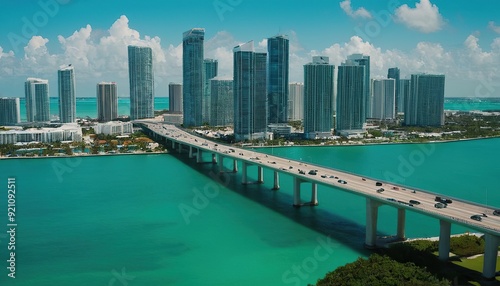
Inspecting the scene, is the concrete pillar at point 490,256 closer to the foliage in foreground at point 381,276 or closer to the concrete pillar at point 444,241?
the concrete pillar at point 444,241

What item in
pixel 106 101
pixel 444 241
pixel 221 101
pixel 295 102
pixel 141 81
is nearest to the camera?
pixel 444 241

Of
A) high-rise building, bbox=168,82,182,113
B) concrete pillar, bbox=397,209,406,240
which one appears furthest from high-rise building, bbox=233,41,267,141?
high-rise building, bbox=168,82,182,113

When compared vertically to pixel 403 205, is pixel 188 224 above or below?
below

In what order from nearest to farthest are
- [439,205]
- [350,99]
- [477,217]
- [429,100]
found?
[477,217] < [439,205] < [350,99] < [429,100]

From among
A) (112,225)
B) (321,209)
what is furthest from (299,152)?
(112,225)

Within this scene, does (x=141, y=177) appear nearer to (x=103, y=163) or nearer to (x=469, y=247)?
(x=103, y=163)

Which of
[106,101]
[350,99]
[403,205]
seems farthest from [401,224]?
[106,101]

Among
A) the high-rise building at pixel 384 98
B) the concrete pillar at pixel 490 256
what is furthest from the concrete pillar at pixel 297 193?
the high-rise building at pixel 384 98

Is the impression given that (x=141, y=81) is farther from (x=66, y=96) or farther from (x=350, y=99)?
(x=350, y=99)
